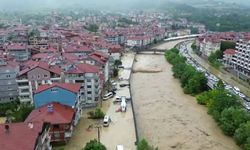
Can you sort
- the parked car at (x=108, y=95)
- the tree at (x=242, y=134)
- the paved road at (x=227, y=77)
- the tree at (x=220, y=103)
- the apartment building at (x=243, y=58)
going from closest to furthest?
the tree at (x=242, y=134) → the tree at (x=220, y=103) → the parked car at (x=108, y=95) → the paved road at (x=227, y=77) → the apartment building at (x=243, y=58)

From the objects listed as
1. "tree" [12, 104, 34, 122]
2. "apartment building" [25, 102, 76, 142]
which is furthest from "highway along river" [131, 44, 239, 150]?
"tree" [12, 104, 34, 122]

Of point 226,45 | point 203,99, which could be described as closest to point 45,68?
point 203,99

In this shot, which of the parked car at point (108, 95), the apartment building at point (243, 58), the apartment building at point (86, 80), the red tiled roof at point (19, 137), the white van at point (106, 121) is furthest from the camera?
the apartment building at point (243, 58)

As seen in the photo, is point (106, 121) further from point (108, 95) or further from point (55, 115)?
point (108, 95)

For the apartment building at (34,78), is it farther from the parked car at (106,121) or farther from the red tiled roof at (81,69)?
the parked car at (106,121)

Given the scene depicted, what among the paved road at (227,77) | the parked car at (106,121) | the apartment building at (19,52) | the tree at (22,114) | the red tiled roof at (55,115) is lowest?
the paved road at (227,77)

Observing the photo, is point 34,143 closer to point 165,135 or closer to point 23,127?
point 23,127

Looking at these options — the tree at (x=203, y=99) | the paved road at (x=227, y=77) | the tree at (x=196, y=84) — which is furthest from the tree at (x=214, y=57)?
the tree at (x=203, y=99)
